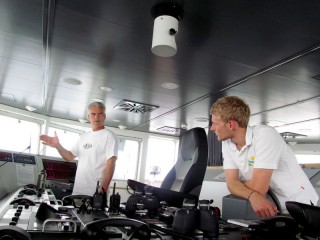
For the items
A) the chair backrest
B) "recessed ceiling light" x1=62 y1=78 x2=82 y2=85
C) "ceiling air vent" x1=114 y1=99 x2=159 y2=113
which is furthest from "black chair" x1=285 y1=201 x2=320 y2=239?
"ceiling air vent" x1=114 y1=99 x2=159 y2=113

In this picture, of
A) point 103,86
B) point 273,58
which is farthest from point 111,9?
point 103,86

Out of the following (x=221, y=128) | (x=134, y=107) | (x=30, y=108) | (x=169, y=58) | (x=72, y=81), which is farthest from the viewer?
(x=30, y=108)

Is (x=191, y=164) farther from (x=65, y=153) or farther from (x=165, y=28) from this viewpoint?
(x=65, y=153)

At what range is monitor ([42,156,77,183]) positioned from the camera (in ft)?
9.21

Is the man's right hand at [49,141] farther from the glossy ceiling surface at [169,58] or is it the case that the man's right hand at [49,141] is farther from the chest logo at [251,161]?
the chest logo at [251,161]

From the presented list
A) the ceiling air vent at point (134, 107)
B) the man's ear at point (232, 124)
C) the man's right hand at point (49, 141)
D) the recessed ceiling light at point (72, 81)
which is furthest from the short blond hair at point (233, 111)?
the ceiling air vent at point (134, 107)

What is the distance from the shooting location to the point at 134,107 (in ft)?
18.8

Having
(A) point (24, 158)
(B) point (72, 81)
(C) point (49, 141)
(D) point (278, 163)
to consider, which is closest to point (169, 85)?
(B) point (72, 81)

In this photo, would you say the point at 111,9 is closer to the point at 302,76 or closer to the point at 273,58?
the point at 273,58

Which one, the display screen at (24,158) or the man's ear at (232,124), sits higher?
the man's ear at (232,124)

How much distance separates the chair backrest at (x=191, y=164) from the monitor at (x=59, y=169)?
116 cm

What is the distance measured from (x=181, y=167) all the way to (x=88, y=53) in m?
1.87

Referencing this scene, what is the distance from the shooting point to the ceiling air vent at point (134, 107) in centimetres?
545

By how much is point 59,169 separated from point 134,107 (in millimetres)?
2963
